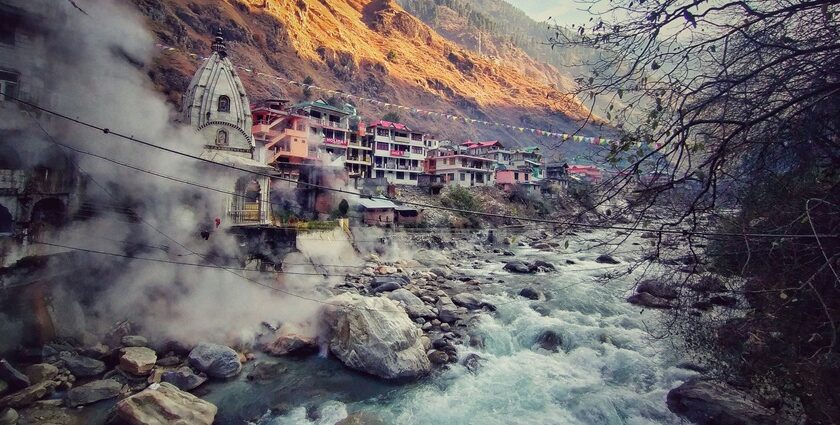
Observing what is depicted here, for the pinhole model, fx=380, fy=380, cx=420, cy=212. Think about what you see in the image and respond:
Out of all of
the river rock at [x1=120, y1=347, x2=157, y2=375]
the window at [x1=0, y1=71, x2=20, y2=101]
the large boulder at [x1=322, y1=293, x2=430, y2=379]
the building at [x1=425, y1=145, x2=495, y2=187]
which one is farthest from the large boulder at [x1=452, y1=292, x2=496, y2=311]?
the building at [x1=425, y1=145, x2=495, y2=187]

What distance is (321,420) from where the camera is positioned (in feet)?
29.9

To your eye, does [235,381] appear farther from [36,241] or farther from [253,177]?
[253,177]

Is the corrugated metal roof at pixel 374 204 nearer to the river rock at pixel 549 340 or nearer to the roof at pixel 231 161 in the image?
the roof at pixel 231 161

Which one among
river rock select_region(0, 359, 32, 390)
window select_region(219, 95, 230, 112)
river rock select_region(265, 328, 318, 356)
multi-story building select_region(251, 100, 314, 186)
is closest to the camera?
river rock select_region(0, 359, 32, 390)

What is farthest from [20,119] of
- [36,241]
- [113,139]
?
[36,241]

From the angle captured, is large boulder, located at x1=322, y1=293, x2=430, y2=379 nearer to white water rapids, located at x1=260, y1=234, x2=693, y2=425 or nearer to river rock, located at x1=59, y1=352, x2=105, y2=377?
white water rapids, located at x1=260, y1=234, x2=693, y2=425

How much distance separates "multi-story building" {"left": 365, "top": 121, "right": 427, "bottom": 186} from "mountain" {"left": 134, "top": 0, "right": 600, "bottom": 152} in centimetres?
1637

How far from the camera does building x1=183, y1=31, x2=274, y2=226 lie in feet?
55.1

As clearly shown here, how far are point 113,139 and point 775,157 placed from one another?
1774cm

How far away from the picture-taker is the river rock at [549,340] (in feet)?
44.0

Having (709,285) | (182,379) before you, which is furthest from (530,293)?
(182,379)

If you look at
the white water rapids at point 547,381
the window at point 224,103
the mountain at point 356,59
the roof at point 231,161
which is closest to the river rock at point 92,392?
the white water rapids at point 547,381

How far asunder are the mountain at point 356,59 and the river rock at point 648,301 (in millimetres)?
16230

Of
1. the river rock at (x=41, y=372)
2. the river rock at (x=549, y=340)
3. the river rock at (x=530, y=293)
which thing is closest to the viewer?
the river rock at (x=41, y=372)
